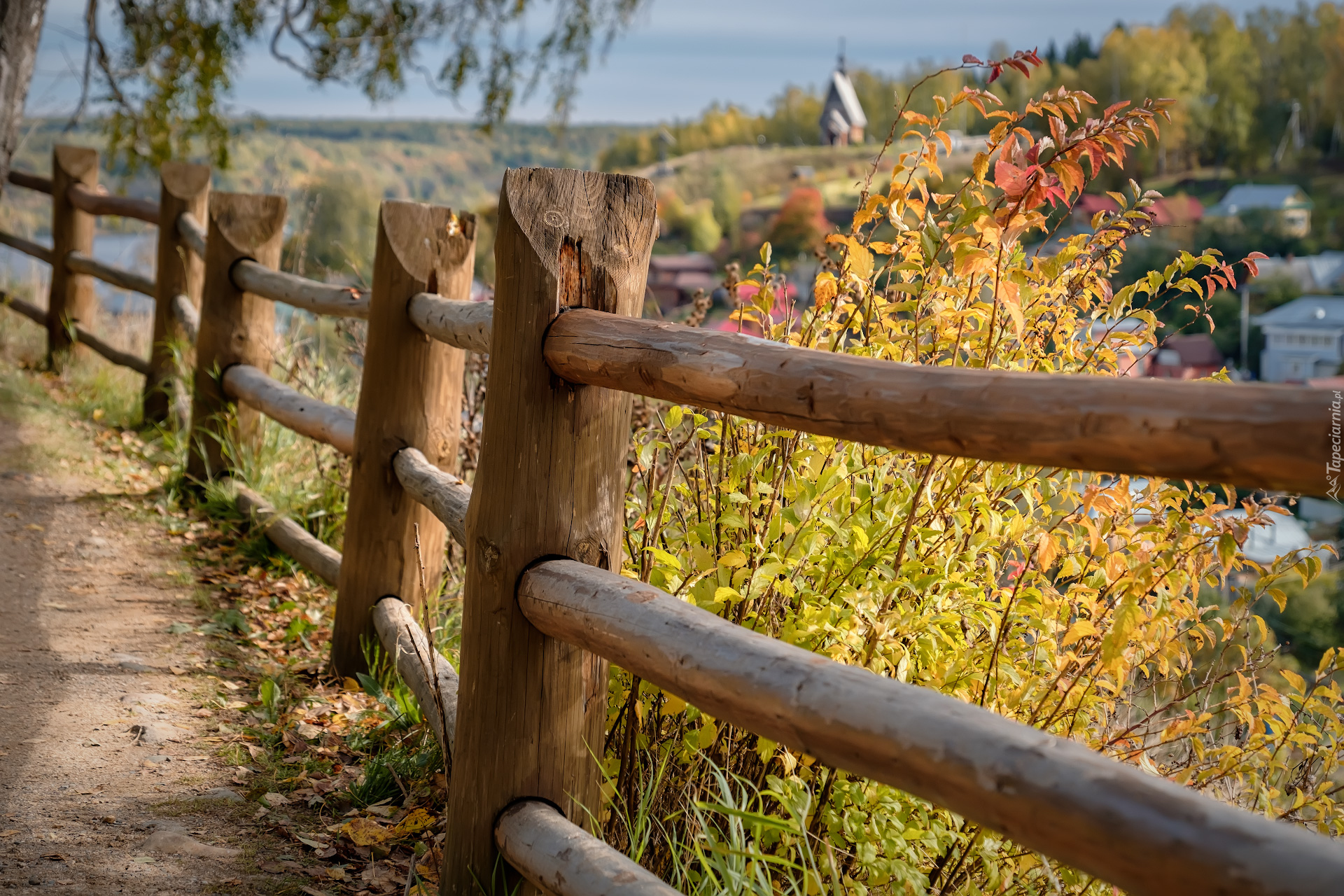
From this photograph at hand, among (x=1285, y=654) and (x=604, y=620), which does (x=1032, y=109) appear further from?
(x=1285, y=654)

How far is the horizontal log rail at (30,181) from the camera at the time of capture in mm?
6785

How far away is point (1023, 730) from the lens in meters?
1.01

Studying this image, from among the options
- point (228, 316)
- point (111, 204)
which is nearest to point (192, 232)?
point (228, 316)

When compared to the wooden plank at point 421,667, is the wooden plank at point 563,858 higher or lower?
higher

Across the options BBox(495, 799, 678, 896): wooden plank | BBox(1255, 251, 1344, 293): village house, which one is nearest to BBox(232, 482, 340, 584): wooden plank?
BBox(495, 799, 678, 896): wooden plank

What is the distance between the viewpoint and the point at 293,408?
3.63 meters

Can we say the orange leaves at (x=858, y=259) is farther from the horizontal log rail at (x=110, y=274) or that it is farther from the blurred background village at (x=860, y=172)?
the horizontal log rail at (x=110, y=274)

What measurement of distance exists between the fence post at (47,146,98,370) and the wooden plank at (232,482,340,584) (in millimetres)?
3543

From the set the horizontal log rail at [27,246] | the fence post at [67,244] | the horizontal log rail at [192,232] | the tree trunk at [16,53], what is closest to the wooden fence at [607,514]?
the horizontal log rail at [192,232]

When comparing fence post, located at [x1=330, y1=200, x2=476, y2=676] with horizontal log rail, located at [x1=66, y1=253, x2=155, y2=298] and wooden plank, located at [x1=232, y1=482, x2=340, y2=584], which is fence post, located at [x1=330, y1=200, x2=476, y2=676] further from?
horizontal log rail, located at [x1=66, y1=253, x2=155, y2=298]

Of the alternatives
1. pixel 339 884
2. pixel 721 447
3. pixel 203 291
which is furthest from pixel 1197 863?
pixel 203 291

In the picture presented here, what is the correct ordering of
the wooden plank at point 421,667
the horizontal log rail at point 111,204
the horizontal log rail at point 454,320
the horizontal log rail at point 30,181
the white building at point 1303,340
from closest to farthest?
the wooden plank at point 421,667 < the horizontal log rail at point 454,320 < the horizontal log rail at point 111,204 < the horizontal log rail at point 30,181 < the white building at point 1303,340

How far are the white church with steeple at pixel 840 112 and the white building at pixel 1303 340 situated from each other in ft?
135

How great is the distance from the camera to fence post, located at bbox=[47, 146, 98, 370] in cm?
659
